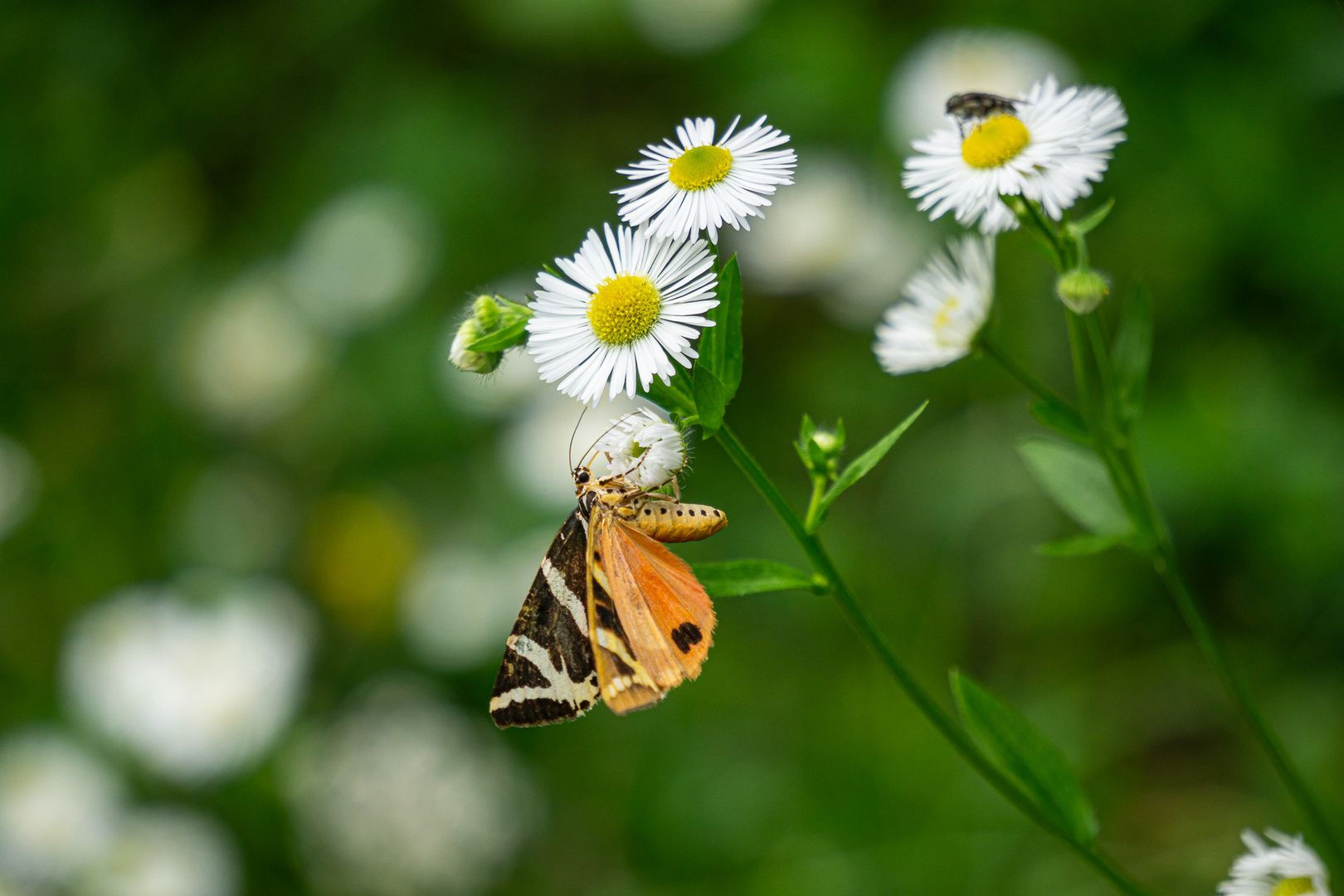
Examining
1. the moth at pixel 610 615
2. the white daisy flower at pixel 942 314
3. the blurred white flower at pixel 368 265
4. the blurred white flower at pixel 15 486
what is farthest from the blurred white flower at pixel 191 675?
the white daisy flower at pixel 942 314

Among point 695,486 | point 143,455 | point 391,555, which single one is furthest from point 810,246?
point 143,455

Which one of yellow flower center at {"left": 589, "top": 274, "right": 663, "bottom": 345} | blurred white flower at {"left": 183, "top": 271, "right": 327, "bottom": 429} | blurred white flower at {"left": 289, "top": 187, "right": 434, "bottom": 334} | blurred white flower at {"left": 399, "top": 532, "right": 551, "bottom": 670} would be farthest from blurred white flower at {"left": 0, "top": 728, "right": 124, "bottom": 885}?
yellow flower center at {"left": 589, "top": 274, "right": 663, "bottom": 345}

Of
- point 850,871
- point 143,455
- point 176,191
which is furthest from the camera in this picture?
point 176,191

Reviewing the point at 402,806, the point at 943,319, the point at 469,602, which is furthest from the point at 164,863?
the point at 943,319

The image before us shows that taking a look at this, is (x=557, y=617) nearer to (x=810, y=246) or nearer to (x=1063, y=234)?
(x=1063, y=234)

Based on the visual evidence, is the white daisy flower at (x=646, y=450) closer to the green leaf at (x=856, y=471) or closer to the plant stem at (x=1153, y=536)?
the green leaf at (x=856, y=471)

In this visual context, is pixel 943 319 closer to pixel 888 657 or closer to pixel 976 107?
pixel 976 107
